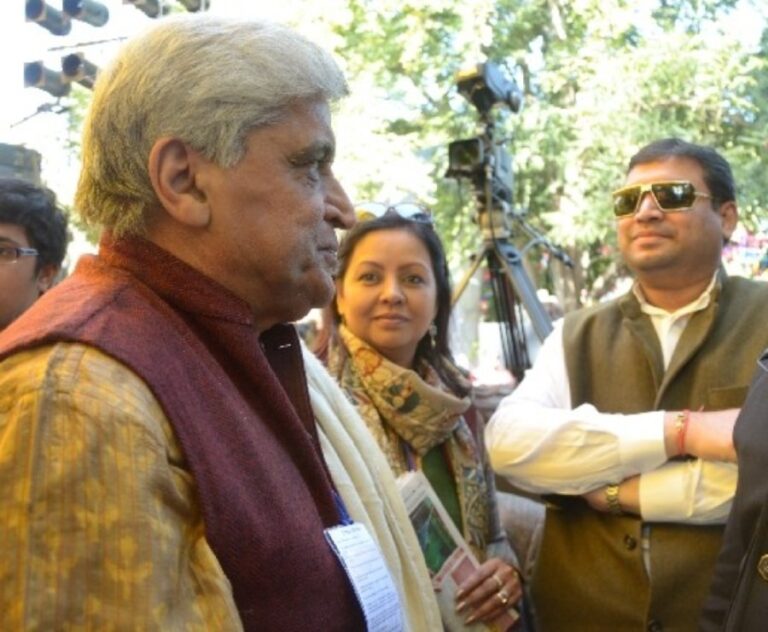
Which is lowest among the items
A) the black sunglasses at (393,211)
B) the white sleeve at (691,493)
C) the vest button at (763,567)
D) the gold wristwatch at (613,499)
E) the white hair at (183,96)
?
the gold wristwatch at (613,499)

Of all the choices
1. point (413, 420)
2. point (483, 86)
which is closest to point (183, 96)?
point (413, 420)

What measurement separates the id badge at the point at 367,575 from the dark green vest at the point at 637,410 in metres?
0.96

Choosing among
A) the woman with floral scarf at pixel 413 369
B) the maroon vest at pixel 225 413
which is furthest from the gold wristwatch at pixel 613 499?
the maroon vest at pixel 225 413

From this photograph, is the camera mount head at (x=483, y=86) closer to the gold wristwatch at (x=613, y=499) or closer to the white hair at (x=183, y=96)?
the gold wristwatch at (x=613, y=499)

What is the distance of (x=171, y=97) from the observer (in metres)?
1.17

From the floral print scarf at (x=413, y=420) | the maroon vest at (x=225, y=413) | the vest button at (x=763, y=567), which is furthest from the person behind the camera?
the floral print scarf at (x=413, y=420)

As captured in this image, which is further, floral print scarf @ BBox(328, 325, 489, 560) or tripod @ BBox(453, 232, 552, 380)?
tripod @ BBox(453, 232, 552, 380)

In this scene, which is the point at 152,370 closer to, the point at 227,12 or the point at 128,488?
the point at 128,488

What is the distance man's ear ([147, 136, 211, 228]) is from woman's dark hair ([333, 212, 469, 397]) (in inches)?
50.6

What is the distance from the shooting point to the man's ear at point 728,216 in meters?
2.43

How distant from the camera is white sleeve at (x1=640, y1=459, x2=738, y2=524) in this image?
2.05 meters

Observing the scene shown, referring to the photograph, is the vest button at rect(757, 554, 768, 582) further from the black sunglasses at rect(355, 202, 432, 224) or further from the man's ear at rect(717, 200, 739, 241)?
the black sunglasses at rect(355, 202, 432, 224)

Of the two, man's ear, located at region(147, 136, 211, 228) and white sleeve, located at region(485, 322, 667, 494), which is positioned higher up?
man's ear, located at region(147, 136, 211, 228)

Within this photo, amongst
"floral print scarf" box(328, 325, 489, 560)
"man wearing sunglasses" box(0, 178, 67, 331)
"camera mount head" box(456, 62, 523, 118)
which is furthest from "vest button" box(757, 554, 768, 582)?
"camera mount head" box(456, 62, 523, 118)
